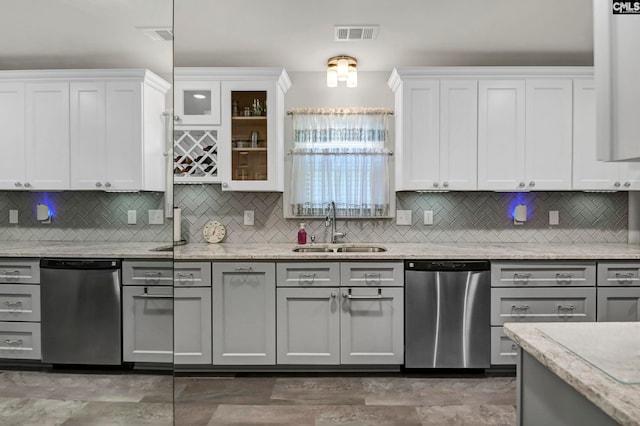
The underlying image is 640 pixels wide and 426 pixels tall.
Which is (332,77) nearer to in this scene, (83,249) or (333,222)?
(333,222)

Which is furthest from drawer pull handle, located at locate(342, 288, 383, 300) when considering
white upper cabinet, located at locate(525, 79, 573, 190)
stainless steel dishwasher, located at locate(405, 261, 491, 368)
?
white upper cabinet, located at locate(525, 79, 573, 190)

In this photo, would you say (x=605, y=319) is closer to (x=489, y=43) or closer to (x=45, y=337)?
(x=489, y=43)

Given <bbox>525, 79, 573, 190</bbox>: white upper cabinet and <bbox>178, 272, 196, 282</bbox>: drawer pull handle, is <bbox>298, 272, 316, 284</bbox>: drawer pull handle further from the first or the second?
<bbox>525, 79, 573, 190</bbox>: white upper cabinet

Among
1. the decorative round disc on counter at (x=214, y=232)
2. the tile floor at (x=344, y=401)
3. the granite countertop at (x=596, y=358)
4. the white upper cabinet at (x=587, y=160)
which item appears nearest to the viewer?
the granite countertop at (x=596, y=358)

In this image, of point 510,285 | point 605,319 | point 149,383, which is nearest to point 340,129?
point 510,285

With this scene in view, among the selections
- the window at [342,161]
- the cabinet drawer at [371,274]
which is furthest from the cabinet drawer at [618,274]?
the window at [342,161]

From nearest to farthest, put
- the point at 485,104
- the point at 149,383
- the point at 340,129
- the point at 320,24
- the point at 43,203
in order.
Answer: the point at 43,203
the point at 149,383
the point at 320,24
the point at 485,104
the point at 340,129

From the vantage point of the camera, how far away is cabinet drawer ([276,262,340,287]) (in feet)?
9.96

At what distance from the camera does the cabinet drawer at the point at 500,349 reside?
9.93 ft

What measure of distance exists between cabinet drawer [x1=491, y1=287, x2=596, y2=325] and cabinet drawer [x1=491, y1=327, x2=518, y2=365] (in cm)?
8

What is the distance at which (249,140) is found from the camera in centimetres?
344

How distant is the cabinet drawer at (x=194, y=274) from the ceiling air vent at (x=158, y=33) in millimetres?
2541

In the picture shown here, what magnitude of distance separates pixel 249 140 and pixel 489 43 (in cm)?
202

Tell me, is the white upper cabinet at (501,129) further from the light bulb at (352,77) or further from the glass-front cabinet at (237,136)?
the glass-front cabinet at (237,136)
